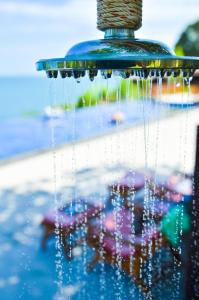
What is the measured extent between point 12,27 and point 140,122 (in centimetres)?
8134

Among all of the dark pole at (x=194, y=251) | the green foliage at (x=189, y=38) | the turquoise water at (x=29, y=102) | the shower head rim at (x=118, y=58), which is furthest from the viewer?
the green foliage at (x=189, y=38)

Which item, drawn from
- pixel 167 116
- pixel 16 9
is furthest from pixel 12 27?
pixel 167 116

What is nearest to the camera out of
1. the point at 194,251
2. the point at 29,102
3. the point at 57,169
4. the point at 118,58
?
the point at 118,58

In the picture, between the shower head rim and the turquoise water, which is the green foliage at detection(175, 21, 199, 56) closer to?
the turquoise water

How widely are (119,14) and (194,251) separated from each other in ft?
7.47

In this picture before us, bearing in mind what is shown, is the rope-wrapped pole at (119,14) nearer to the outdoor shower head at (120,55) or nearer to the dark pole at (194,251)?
the outdoor shower head at (120,55)

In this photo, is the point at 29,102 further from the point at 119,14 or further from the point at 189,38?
the point at 119,14

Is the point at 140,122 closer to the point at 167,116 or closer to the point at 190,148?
the point at 167,116

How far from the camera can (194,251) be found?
9.43 feet

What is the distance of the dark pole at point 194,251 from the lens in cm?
262

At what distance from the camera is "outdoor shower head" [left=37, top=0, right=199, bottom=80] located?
0.95 m

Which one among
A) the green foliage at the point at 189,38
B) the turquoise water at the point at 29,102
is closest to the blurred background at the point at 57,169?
the turquoise water at the point at 29,102

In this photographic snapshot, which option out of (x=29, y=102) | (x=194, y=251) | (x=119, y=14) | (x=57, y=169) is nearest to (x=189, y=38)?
(x=29, y=102)

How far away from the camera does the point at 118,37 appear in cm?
110
